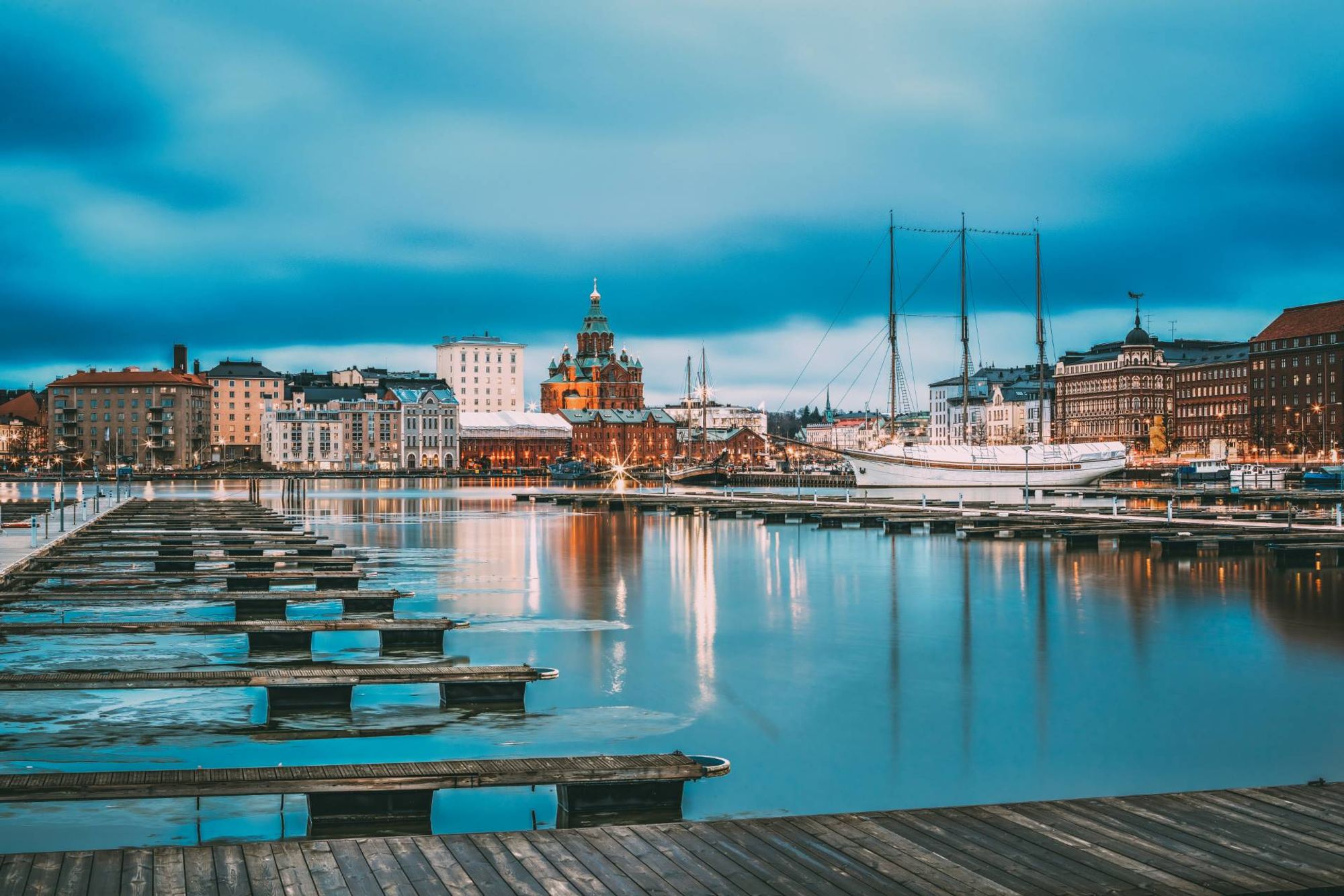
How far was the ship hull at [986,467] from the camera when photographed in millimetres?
121375

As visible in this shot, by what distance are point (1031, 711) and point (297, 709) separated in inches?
437

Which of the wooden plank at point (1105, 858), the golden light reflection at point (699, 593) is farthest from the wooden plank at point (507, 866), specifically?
the golden light reflection at point (699, 593)

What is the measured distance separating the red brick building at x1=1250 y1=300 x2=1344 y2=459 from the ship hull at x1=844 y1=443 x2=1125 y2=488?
5091 centimetres

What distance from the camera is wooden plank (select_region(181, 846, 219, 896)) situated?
336 inches

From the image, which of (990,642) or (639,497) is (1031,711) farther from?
(639,497)

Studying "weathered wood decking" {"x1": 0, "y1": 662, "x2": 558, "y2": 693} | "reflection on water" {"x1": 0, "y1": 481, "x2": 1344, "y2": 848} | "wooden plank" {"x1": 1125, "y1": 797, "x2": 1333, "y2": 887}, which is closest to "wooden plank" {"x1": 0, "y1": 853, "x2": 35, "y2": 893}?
"reflection on water" {"x1": 0, "y1": 481, "x2": 1344, "y2": 848}

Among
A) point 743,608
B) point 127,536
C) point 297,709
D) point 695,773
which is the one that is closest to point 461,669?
point 297,709

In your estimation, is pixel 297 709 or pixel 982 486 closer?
pixel 297 709

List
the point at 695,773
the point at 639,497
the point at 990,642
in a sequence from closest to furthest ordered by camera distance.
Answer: the point at 695,773, the point at 990,642, the point at 639,497

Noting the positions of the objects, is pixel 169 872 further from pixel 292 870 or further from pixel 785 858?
pixel 785 858

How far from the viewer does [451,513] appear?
3514 inches

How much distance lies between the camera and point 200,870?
29.3 feet

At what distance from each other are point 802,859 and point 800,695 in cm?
1108

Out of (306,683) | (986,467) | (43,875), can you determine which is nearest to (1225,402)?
(986,467)
